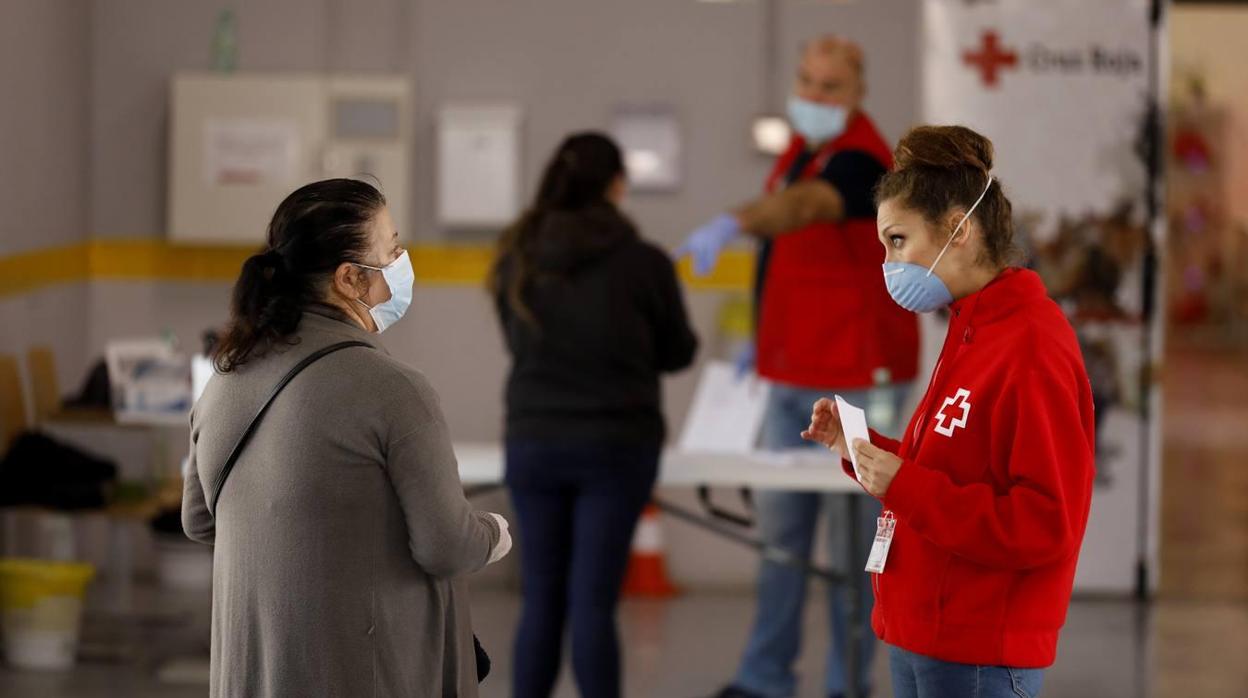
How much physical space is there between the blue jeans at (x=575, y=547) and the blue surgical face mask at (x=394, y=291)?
1.52 metres

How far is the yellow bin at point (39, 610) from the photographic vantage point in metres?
5.21

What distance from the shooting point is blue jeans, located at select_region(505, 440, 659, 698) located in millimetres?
3998

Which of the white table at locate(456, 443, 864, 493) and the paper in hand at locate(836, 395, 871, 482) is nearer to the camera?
the paper in hand at locate(836, 395, 871, 482)

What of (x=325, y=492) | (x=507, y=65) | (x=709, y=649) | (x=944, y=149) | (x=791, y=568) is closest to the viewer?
(x=325, y=492)

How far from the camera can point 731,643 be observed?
575 centimetres

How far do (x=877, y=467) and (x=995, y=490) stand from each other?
160 millimetres

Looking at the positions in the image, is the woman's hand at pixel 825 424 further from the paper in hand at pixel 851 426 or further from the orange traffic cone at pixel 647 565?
the orange traffic cone at pixel 647 565

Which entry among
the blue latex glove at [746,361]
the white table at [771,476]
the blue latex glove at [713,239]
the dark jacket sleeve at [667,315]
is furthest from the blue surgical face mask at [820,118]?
the white table at [771,476]

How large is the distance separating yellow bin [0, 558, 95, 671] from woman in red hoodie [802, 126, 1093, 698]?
3445 mm

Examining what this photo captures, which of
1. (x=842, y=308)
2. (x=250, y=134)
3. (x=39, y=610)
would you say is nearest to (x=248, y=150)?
(x=250, y=134)

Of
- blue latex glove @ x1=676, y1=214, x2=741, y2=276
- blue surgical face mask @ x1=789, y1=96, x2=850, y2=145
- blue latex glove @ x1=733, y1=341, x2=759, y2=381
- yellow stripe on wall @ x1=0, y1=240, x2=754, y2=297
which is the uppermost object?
blue surgical face mask @ x1=789, y1=96, x2=850, y2=145

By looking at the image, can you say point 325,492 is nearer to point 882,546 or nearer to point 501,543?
point 501,543

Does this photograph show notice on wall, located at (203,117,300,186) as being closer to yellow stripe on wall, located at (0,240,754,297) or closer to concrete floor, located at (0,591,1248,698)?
yellow stripe on wall, located at (0,240,754,297)

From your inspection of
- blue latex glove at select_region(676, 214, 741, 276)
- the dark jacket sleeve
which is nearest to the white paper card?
blue latex glove at select_region(676, 214, 741, 276)
